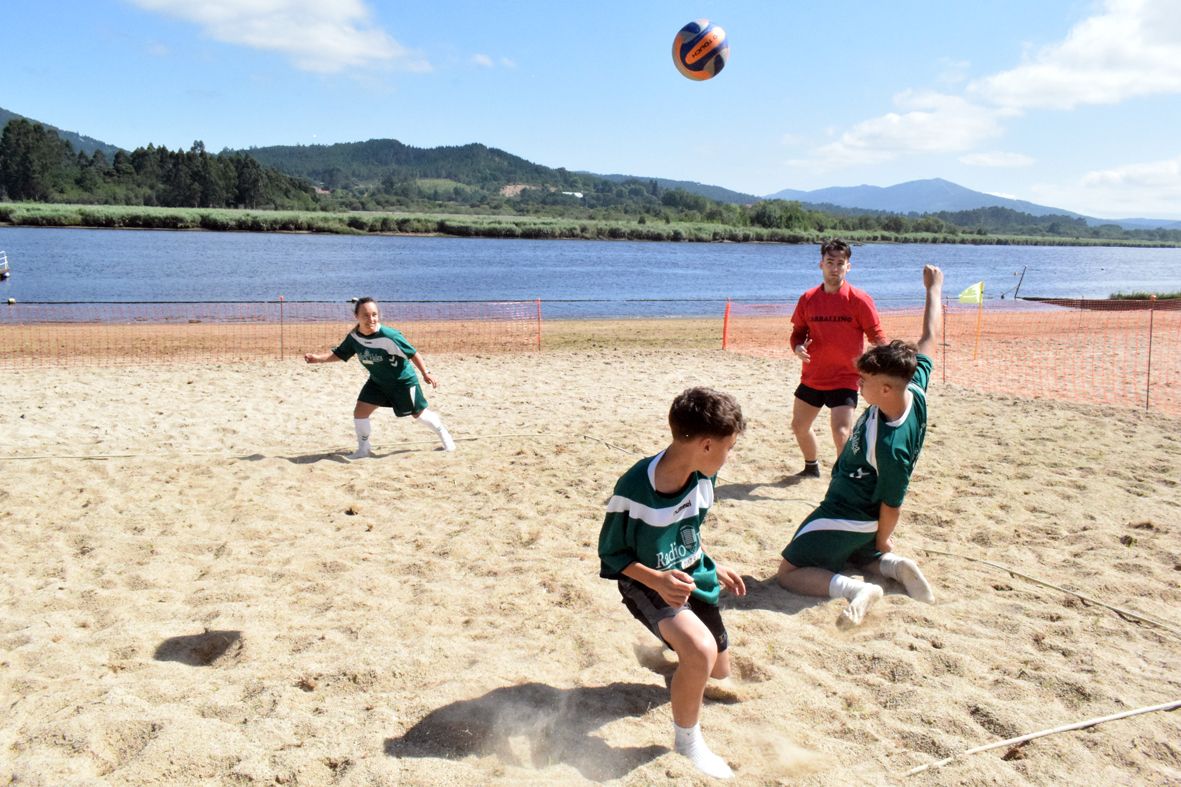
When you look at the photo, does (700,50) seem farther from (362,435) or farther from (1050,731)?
(1050,731)

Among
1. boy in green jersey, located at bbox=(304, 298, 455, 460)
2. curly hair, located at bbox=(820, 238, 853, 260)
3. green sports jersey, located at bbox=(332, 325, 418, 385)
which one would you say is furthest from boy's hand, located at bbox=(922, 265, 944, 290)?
green sports jersey, located at bbox=(332, 325, 418, 385)

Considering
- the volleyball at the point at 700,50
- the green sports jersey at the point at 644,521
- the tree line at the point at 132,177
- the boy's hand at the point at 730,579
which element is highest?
the tree line at the point at 132,177

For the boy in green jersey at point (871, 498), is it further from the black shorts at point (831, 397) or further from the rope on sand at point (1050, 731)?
the black shorts at point (831, 397)

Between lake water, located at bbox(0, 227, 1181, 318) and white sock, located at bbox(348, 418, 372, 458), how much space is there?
9.07 m

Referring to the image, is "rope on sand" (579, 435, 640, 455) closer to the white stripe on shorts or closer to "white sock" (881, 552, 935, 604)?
the white stripe on shorts

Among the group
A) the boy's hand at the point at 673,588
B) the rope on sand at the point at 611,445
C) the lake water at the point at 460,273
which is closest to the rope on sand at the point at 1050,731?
the boy's hand at the point at 673,588

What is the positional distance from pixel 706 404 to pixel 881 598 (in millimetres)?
2201

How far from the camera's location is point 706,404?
3.11 metres

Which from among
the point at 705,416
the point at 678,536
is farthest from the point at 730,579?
the point at 705,416

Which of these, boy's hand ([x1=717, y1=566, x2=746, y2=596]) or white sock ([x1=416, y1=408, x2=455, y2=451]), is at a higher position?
boy's hand ([x1=717, y1=566, x2=746, y2=596])

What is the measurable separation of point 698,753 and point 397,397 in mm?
5210

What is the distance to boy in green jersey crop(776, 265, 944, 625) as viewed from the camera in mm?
4488

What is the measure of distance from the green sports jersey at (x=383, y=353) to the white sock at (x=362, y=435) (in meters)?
0.40

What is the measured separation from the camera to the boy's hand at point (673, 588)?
3125 mm
